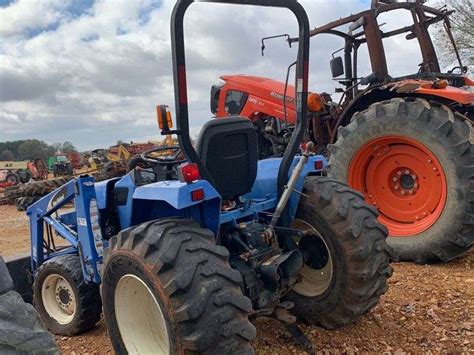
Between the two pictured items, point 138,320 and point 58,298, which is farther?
point 58,298

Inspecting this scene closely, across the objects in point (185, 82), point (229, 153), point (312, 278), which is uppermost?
point (185, 82)

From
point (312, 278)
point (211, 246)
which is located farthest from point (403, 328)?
point (211, 246)

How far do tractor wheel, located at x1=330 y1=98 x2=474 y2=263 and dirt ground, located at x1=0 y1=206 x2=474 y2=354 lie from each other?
0.42m

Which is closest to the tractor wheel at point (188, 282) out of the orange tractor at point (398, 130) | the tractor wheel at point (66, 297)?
the tractor wheel at point (66, 297)

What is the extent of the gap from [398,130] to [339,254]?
2.17 metres

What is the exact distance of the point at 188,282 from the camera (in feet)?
7.75

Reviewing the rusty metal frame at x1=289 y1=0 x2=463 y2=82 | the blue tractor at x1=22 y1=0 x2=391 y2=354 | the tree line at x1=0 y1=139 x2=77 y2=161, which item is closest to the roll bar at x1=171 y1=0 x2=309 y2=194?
the blue tractor at x1=22 y1=0 x2=391 y2=354

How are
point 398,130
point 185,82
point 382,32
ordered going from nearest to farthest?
point 185,82 → point 398,130 → point 382,32

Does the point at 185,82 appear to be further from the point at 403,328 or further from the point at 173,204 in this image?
the point at 403,328

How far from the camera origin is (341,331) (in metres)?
3.39

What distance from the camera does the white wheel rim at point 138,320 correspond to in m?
2.80

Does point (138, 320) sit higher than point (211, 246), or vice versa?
point (211, 246)

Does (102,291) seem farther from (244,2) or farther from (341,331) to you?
(244,2)

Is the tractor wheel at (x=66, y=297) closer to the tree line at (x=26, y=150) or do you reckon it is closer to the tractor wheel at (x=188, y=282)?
the tractor wheel at (x=188, y=282)
